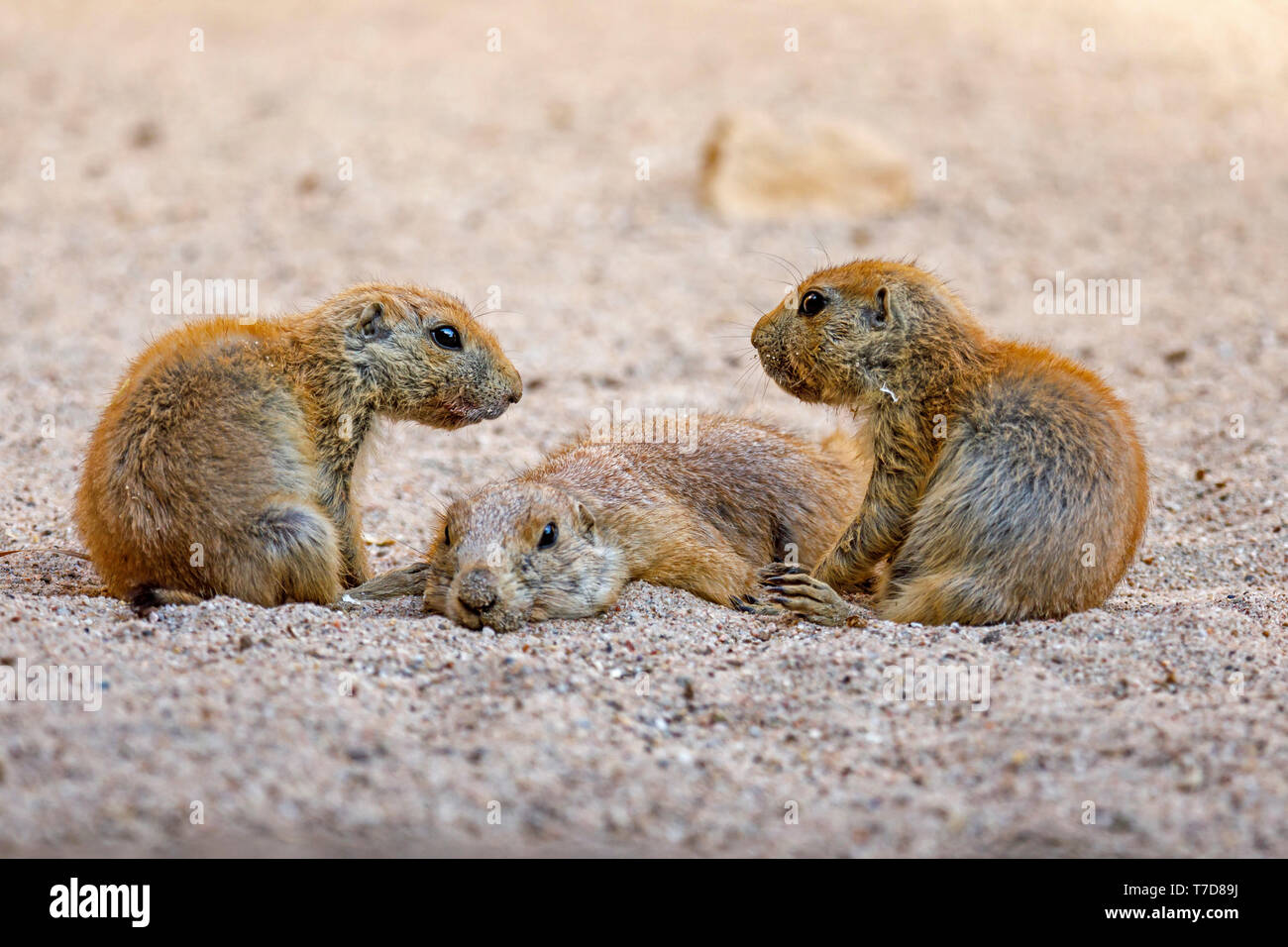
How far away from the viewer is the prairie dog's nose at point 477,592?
4977mm

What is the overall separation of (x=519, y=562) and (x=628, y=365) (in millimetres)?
4119

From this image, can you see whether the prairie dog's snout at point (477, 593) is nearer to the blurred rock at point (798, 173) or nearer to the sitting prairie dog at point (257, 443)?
the sitting prairie dog at point (257, 443)

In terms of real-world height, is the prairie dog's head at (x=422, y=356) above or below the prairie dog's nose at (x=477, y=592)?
above

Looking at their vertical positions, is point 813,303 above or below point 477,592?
above

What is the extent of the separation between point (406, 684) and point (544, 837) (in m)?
1.06

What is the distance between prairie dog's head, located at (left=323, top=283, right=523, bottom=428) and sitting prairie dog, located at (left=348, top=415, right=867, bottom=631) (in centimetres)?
47

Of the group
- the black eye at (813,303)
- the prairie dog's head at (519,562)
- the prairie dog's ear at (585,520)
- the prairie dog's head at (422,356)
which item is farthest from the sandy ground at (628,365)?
the black eye at (813,303)

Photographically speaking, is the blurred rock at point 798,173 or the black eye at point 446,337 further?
the blurred rock at point 798,173

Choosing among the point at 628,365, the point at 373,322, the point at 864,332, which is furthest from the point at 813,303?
the point at 628,365

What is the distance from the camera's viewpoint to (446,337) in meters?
5.89

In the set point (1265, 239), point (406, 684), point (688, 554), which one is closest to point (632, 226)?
point (1265, 239)

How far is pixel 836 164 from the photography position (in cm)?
1191

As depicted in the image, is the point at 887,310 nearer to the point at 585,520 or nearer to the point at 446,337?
the point at 585,520

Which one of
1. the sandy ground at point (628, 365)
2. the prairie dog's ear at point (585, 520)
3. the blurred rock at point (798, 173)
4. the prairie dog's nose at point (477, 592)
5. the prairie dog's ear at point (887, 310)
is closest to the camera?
the sandy ground at point (628, 365)
